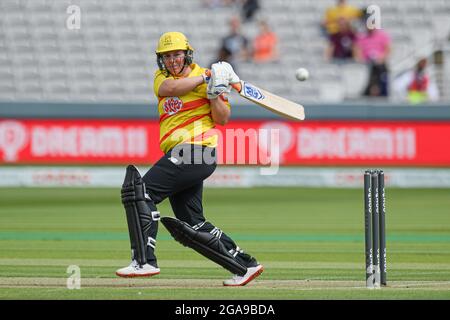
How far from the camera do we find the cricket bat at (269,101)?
26.8ft

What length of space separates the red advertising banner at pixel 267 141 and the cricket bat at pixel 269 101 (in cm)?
1317

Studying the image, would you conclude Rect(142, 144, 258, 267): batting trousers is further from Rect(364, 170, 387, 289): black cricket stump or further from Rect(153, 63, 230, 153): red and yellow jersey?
Rect(364, 170, 387, 289): black cricket stump

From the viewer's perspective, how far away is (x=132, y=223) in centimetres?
798

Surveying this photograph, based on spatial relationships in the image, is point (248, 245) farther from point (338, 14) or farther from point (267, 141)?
point (338, 14)

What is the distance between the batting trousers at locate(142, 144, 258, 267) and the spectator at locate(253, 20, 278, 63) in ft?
52.9

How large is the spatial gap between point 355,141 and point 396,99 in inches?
66.8

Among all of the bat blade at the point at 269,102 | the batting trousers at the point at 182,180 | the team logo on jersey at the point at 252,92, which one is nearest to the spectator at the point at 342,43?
the bat blade at the point at 269,102

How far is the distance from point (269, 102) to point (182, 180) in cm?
96

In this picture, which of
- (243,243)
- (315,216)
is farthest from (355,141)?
(243,243)

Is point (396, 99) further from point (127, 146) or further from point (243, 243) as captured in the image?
point (243, 243)

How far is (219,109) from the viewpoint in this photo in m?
8.08

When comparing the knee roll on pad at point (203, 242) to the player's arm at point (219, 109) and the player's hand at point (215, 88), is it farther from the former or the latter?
the player's hand at point (215, 88)

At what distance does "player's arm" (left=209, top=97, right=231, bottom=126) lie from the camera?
805cm

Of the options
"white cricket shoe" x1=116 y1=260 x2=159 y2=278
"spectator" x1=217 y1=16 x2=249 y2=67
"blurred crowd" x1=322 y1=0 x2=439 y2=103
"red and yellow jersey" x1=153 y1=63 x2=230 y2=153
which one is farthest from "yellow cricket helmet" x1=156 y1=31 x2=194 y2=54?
"spectator" x1=217 y1=16 x2=249 y2=67
